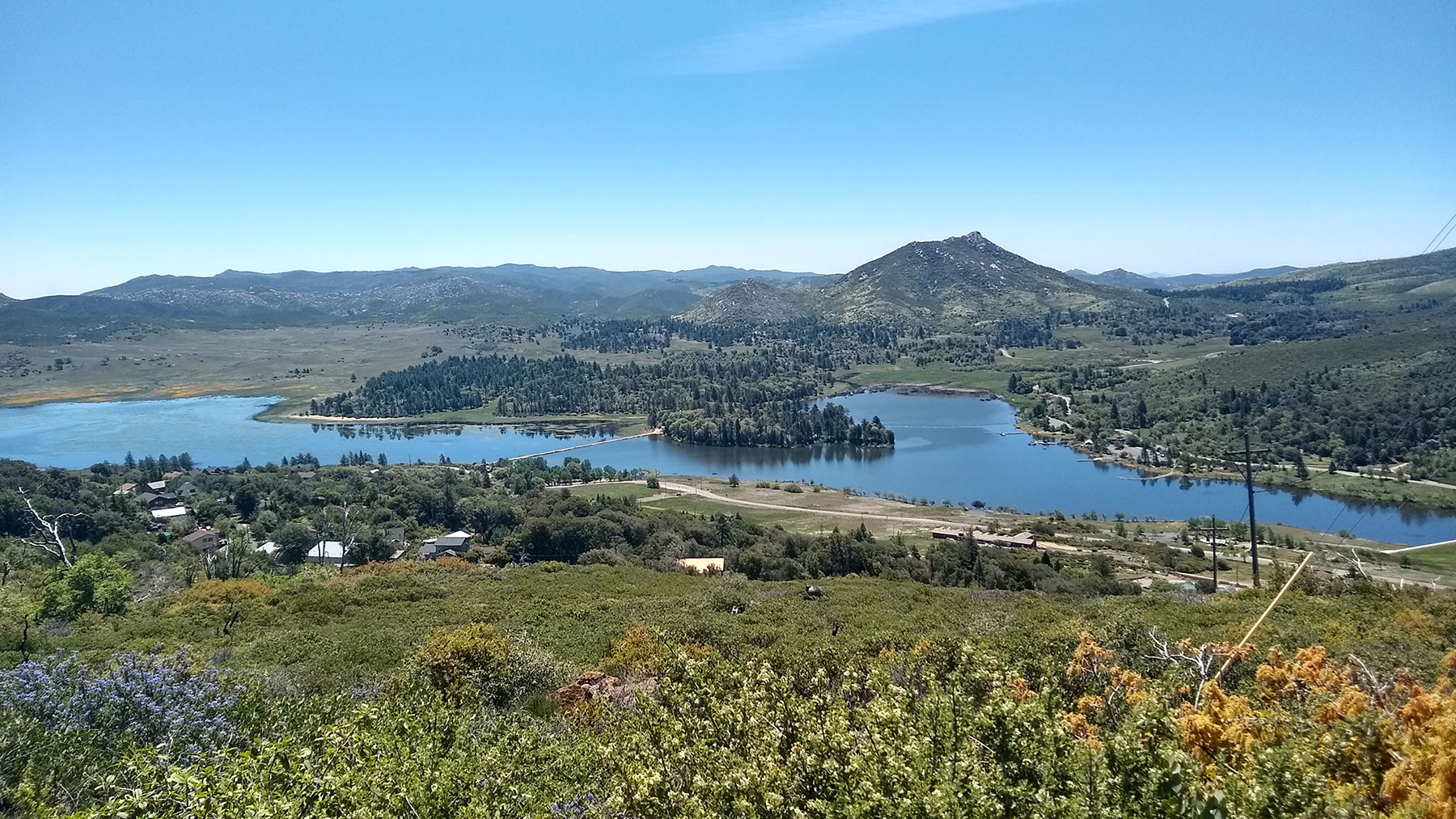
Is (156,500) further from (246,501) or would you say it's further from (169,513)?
(246,501)

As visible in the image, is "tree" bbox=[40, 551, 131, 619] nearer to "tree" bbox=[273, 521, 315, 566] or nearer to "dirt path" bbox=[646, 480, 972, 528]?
"tree" bbox=[273, 521, 315, 566]

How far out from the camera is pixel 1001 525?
66.5 metres

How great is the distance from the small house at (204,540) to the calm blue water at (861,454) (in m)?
52.0

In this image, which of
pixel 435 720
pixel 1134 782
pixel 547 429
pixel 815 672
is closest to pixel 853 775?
pixel 1134 782

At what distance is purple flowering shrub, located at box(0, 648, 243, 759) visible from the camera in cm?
1230

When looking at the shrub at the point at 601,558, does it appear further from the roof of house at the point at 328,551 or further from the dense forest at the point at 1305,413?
the dense forest at the point at 1305,413

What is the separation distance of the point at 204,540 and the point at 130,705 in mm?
54450

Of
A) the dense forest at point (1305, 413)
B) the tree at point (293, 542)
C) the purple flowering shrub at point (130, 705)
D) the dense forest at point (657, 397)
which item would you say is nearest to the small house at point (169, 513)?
the tree at point (293, 542)

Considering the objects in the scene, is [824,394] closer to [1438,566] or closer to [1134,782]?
[1438,566]

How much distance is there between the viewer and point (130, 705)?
13180 millimetres

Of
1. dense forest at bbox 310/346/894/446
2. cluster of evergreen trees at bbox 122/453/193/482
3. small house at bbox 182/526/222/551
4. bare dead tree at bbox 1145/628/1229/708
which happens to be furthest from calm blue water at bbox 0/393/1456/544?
bare dead tree at bbox 1145/628/1229/708

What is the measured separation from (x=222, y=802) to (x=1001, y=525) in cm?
6548

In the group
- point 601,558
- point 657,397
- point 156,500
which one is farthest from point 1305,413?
point 156,500

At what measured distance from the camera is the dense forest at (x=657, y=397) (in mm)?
125812
